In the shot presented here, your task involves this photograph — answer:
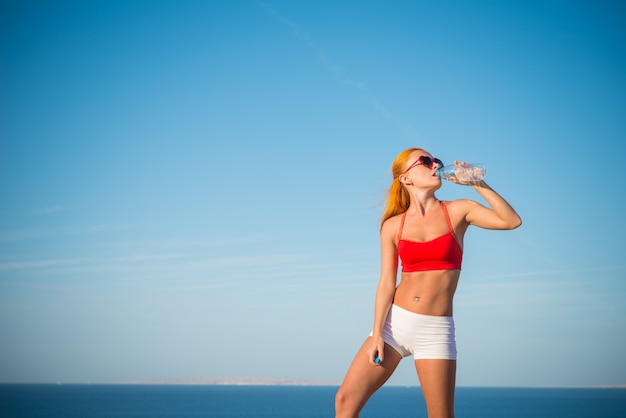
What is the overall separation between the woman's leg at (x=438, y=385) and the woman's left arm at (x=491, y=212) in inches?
41.7

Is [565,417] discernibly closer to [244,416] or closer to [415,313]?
[244,416]

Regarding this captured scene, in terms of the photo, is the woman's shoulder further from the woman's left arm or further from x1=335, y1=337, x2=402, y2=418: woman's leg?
x1=335, y1=337, x2=402, y2=418: woman's leg

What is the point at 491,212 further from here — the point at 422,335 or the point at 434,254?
the point at 422,335

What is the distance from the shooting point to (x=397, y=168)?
5.24m

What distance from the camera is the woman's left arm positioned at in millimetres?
4703

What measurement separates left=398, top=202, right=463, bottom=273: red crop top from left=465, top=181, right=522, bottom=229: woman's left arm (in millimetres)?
202

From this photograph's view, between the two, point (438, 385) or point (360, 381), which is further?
point (360, 381)

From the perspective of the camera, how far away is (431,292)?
4727 millimetres

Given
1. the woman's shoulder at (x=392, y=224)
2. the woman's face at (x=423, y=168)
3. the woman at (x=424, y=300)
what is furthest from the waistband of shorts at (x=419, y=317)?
the woman's face at (x=423, y=168)

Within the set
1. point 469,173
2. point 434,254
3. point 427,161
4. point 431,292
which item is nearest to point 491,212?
point 469,173

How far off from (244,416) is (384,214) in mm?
135577

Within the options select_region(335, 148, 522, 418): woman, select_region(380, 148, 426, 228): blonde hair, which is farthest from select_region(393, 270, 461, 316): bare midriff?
select_region(380, 148, 426, 228): blonde hair

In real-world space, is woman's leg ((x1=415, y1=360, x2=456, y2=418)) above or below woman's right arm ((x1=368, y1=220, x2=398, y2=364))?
below

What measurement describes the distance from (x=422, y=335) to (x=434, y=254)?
23.3 inches
